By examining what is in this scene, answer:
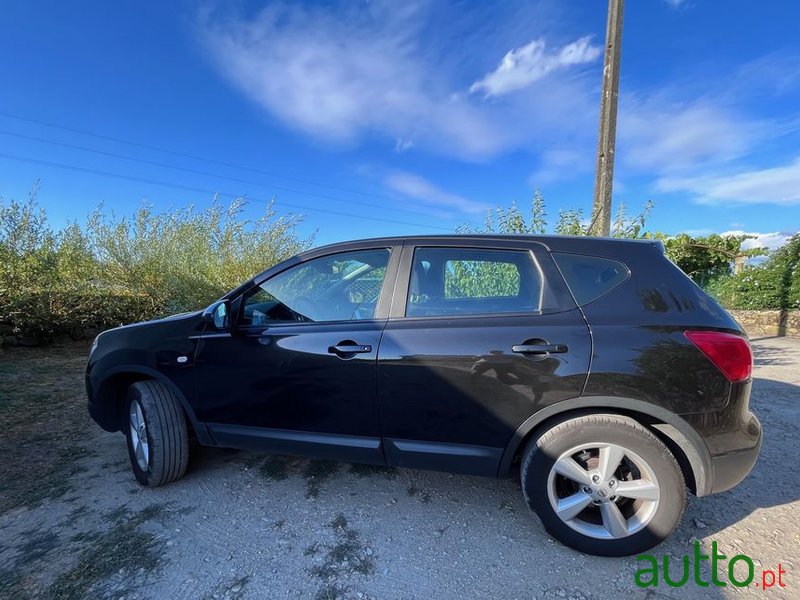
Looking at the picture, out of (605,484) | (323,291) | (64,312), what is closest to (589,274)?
(605,484)

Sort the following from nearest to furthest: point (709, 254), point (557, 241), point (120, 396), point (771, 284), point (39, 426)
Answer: point (557, 241), point (120, 396), point (39, 426), point (771, 284), point (709, 254)

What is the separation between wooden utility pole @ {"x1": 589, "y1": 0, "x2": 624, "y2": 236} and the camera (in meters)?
5.25

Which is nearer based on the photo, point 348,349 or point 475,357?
point 475,357

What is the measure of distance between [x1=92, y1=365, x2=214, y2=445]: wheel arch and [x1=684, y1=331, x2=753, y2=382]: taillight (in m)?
2.99

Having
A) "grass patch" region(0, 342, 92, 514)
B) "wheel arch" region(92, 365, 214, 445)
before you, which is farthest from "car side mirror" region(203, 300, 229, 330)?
"grass patch" region(0, 342, 92, 514)

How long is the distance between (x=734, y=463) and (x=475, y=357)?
4.52 ft

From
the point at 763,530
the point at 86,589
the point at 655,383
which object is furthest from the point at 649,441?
the point at 86,589

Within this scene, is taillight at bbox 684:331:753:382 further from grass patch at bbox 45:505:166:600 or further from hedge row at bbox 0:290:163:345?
hedge row at bbox 0:290:163:345

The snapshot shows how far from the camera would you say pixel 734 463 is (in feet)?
6.39

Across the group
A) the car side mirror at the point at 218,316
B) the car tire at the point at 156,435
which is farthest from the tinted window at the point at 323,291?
the car tire at the point at 156,435

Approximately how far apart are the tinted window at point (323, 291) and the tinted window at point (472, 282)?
26 cm

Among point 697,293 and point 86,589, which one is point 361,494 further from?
point 697,293

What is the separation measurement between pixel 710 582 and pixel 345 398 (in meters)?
2.04

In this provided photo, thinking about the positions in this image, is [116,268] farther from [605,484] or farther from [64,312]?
[605,484]
